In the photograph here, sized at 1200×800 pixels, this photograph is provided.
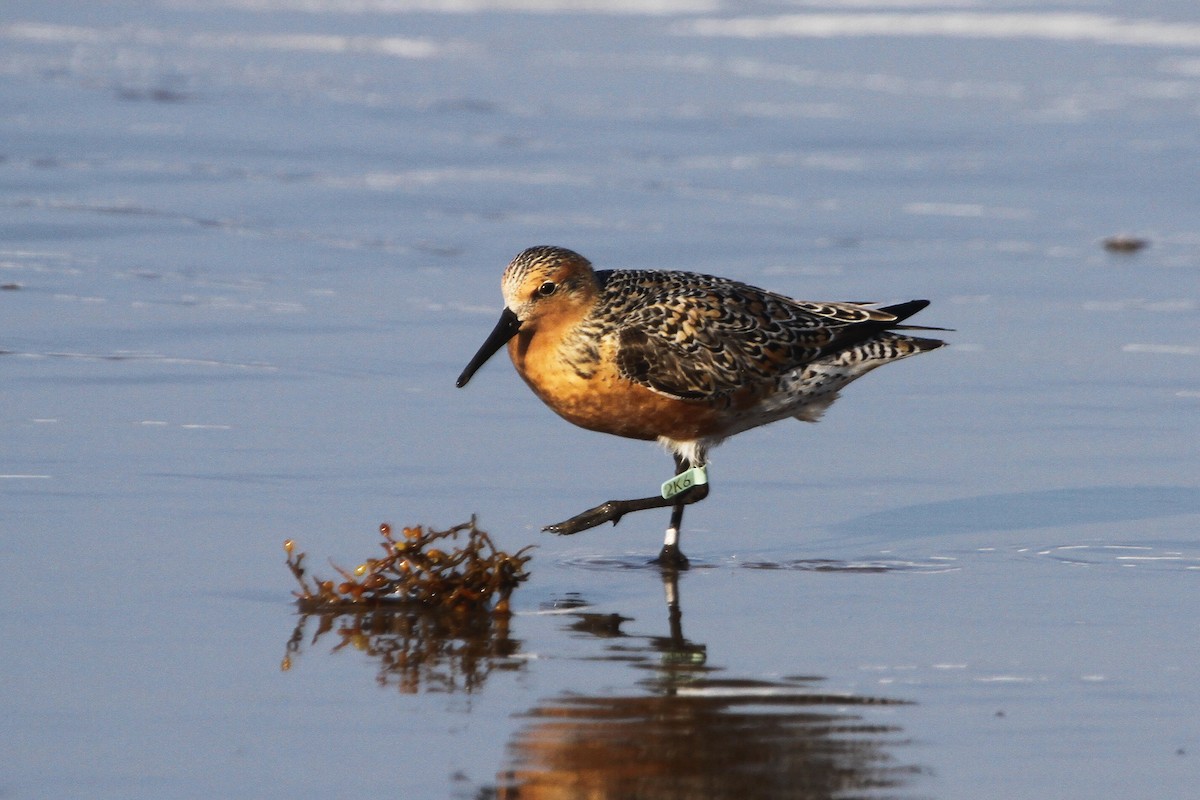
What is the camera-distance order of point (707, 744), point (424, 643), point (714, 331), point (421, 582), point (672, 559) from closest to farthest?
point (707, 744)
point (424, 643)
point (421, 582)
point (672, 559)
point (714, 331)

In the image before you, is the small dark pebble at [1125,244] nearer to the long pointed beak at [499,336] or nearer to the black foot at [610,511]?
the black foot at [610,511]

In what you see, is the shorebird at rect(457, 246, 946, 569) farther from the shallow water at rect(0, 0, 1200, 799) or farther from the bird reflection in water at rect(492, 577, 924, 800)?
the bird reflection in water at rect(492, 577, 924, 800)

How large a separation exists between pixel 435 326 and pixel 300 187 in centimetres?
454

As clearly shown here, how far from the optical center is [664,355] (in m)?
8.34

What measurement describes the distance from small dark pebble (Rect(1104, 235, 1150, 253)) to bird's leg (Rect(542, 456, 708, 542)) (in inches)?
268

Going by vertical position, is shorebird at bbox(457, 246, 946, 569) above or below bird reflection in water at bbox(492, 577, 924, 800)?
above

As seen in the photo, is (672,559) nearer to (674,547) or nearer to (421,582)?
(674,547)

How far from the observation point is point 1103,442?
31.7 feet

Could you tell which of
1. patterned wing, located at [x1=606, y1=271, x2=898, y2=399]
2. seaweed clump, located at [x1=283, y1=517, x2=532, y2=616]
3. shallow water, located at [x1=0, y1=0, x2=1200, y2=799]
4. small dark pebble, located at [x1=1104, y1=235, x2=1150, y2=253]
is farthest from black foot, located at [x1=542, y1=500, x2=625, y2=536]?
small dark pebble, located at [x1=1104, y1=235, x2=1150, y2=253]

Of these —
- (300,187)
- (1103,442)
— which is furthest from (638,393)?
(300,187)

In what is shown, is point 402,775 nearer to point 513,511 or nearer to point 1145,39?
point 513,511

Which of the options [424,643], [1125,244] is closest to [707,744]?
[424,643]

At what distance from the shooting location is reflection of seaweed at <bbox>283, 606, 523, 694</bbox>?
624 centimetres

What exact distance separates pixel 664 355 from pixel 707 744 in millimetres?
2926
